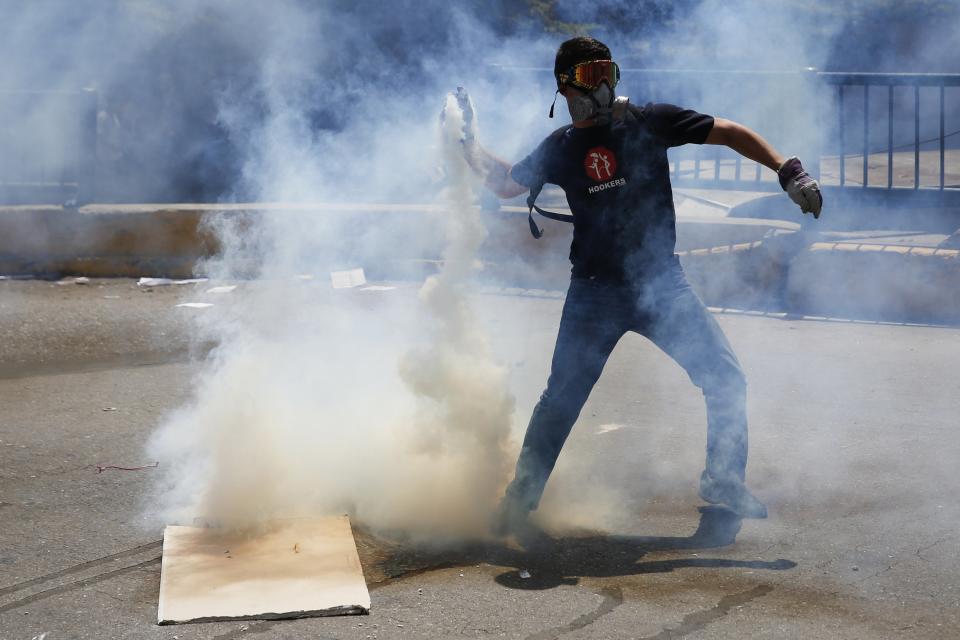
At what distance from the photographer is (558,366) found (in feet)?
12.5

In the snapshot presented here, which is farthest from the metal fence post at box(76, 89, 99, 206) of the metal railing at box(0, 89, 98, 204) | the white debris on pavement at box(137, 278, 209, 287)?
the white debris on pavement at box(137, 278, 209, 287)

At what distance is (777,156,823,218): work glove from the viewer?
3562mm

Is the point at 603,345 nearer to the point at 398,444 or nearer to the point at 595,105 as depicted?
the point at 595,105

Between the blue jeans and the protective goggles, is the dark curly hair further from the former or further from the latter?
the blue jeans

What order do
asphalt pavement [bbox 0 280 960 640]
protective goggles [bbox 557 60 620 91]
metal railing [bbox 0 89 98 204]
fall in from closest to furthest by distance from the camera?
asphalt pavement [bbox 0 280 960 640], protective goggles [bbox 557 60 620 91], metal railing [bbox 0 89 98 204]

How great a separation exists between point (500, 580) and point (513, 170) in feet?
4.42

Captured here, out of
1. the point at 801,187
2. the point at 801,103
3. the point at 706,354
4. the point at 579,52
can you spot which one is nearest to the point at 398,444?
the point at 706,354

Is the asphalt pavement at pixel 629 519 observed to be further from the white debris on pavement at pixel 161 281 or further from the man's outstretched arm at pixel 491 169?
the white debris on pavement at pixel 161 281

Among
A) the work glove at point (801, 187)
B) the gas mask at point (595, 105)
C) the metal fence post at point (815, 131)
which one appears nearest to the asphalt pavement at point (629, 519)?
the work glove at point (801, 187)

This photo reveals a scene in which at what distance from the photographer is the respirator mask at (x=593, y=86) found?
3633 millimetres

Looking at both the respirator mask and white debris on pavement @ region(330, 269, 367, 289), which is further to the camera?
white debris on pavement @ region(330, 269, 367, 289)

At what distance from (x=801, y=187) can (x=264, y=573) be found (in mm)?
1998

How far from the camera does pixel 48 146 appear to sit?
35.4 ft

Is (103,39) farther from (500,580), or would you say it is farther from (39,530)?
(500,580)
